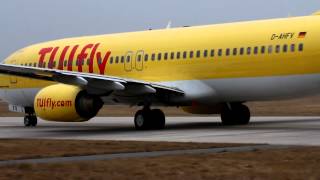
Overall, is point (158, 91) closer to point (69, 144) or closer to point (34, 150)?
point (69, 144)

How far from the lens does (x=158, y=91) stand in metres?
27.7

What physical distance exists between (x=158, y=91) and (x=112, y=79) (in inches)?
97.4

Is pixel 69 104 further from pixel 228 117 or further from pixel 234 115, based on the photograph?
pixel 234 115

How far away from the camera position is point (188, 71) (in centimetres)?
2822

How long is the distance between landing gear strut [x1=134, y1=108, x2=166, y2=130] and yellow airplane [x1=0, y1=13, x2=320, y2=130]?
Result: 4 cm

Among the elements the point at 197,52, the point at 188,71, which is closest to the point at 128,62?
the point at 188,71

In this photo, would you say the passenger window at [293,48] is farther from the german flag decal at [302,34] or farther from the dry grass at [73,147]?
the dry grass at [73,147]

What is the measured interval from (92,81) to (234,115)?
8166mm

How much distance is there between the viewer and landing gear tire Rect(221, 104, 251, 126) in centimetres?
3147

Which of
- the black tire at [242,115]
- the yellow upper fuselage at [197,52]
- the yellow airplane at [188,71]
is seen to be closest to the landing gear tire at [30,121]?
the yellow upper fuselage at [197,52]

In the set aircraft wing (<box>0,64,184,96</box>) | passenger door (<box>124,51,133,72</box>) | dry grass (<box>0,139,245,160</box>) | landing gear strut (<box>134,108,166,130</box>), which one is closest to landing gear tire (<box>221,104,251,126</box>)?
landing gear strut (<box>134,108,166,130</box>)

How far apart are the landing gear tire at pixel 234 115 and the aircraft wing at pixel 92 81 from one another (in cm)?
461

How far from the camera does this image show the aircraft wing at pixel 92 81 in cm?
2531

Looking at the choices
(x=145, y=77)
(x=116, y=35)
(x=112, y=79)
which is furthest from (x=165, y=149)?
(x=116, y=35)
